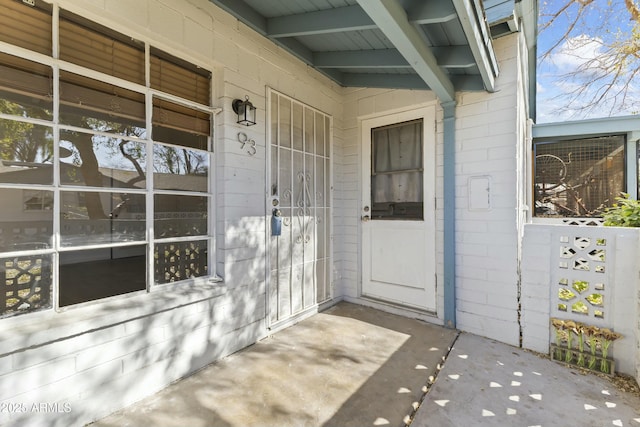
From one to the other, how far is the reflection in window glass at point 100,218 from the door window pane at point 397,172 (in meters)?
2.59

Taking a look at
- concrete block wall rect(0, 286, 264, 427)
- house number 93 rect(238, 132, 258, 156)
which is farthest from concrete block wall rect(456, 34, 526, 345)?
concrete block wall rect(0, 286, 264, 427)

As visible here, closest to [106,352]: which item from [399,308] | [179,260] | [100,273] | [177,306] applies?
[177,306]

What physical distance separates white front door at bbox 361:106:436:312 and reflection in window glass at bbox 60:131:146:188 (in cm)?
253

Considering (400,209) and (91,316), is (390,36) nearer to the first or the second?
(400,209)

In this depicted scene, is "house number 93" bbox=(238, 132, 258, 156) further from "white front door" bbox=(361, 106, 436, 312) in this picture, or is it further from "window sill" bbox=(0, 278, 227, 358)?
"white front door" bbox=(361, 106, 436, 312)

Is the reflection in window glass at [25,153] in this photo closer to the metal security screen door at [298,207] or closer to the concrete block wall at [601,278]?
the metal security screen door at [298,207]

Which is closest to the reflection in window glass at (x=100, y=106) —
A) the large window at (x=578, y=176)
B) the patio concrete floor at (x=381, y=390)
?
the patio concrete floor at (x=381, y=390)

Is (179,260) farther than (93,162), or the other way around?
(179,260)

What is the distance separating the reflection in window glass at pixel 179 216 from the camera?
2105 mm

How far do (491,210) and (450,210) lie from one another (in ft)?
1.22

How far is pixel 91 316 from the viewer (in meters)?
1.67

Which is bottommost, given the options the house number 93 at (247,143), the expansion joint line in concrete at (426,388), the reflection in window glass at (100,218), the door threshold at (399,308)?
the expansion joint line in concrete at (426,388)

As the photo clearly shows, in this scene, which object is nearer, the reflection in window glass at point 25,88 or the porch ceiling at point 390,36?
the reflection in window glass at point 25,88

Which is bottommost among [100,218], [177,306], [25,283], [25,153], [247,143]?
[177,306]
